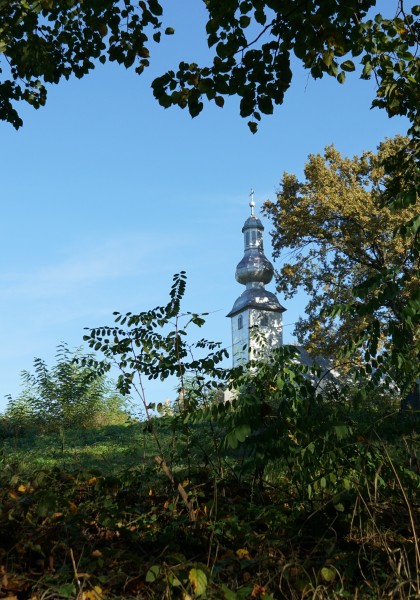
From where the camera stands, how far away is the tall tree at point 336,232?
24.2 meters

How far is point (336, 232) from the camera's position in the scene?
981 inches

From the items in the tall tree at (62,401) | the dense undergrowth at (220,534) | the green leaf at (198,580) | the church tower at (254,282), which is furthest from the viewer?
the church tower at (254,282)

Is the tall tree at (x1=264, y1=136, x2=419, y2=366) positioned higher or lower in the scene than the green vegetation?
higher

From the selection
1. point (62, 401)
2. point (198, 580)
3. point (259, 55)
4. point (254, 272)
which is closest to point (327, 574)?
point (198, 580)

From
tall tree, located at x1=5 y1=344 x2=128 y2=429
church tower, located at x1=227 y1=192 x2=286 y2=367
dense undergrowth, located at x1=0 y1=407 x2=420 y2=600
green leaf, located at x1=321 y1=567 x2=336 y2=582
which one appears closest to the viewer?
green leaf, located at x1=321 y1=567 x2=336 y2=582

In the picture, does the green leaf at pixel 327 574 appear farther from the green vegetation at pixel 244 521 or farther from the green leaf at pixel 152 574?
the green leaf at pixel 152 574

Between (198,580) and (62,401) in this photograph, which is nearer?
(198,580)

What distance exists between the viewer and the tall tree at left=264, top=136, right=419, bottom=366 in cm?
2420

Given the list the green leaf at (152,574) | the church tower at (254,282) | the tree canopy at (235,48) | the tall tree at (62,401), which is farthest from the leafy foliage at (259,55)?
the church tower at (254,282)

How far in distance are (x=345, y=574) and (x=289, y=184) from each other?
895 inches

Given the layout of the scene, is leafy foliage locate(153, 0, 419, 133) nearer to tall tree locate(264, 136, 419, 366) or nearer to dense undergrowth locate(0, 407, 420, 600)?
dense undergrowth locate(0, 407, 420, 600)

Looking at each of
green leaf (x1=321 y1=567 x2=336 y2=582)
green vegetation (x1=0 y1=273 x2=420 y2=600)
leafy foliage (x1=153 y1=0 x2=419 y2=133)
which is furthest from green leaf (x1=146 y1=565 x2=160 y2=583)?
leafy foliage (x1=153 y1=0 x2=419 y2=133)

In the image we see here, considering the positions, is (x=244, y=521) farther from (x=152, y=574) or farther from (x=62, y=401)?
(x=62, y=401)

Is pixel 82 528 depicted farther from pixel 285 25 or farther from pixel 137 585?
pixel 285 25
